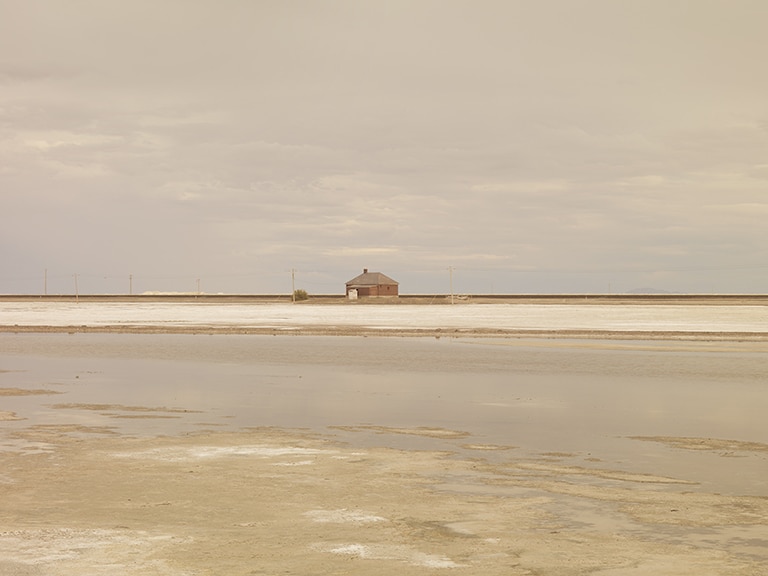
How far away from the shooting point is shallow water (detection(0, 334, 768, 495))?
16.6 m

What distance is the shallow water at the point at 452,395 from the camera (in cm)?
1661

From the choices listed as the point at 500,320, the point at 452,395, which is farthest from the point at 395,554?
the point at 500,320

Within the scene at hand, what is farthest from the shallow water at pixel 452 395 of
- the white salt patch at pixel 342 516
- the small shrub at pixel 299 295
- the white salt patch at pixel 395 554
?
the small shrub at pixel 299 295

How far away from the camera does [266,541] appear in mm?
9789

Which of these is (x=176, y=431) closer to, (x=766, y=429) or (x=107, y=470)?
(x=107, y=470)

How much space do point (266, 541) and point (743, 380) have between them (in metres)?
21.7

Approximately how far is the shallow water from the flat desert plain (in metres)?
0.11

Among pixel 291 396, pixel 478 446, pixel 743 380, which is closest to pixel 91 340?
pixel 291 396

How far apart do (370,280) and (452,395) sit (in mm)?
104721

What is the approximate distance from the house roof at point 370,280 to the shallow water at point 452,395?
84.5 metres

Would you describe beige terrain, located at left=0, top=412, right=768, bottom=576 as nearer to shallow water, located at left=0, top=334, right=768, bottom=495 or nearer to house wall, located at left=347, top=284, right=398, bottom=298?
shallow water, located at left=0, top=334, right=768, bottom=495

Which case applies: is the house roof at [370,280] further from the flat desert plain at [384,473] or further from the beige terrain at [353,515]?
the beige terrain at [353,515]

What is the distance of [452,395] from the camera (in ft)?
80.1

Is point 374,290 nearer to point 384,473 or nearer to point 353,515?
point 384,473
